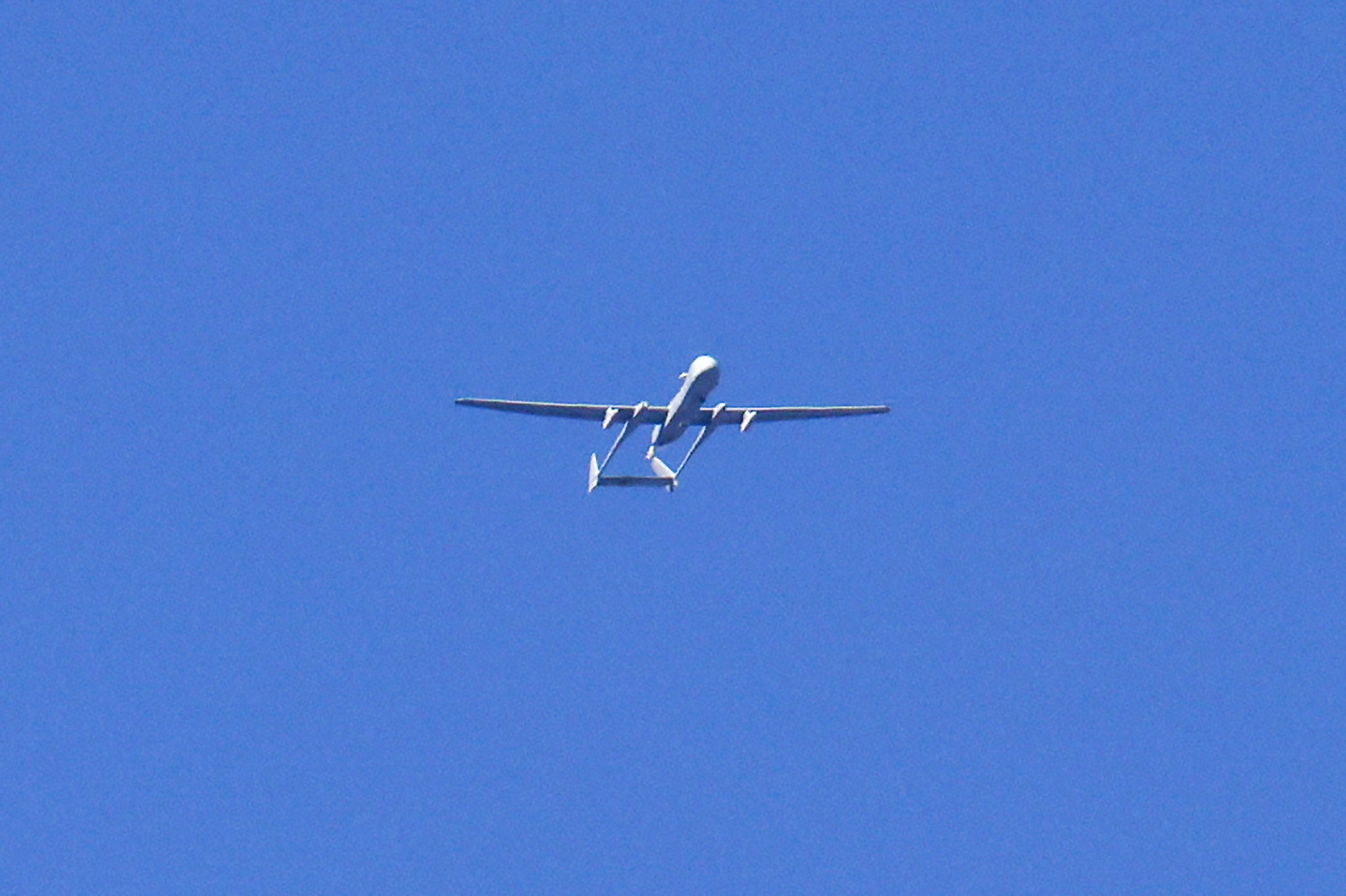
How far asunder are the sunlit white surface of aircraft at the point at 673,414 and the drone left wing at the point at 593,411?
0.02 m

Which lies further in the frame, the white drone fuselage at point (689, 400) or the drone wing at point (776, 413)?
the drone wing at point (776, 413)

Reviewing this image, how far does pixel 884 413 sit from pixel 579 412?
16.4 meters

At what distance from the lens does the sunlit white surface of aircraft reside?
8000 centimetres

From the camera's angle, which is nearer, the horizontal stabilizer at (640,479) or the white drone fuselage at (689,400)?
the white drone fuselage at (689,400)

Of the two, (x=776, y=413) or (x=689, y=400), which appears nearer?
(x=689, y=400)

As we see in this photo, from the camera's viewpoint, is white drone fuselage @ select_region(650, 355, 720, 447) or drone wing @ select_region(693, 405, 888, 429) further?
drone wing @ select_region(693, 405, 888, 429)

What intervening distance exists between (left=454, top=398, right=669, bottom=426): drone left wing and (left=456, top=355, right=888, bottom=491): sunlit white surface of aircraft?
2 cm

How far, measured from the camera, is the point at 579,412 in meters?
84.6

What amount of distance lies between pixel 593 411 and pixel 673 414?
4192mm

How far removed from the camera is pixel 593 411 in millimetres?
84500

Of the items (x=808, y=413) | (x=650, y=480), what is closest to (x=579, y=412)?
(x=650, y=480)

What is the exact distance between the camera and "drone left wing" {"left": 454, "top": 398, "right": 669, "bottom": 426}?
274 ft

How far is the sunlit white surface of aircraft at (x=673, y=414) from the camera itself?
80000 millimetres

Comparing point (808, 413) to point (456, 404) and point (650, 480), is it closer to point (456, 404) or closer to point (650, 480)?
point (650, 480)
